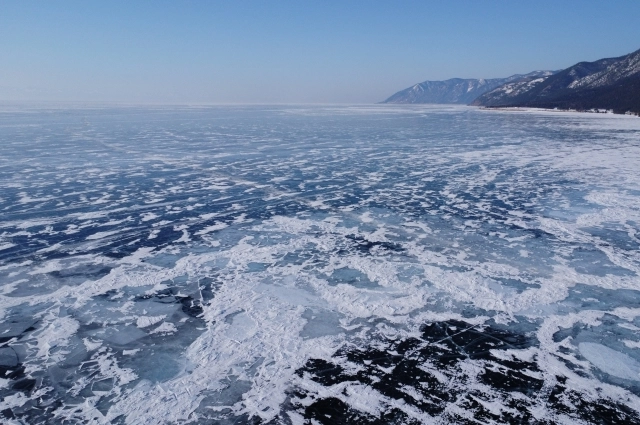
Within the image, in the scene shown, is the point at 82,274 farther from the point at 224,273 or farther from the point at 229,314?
the point at 229,314

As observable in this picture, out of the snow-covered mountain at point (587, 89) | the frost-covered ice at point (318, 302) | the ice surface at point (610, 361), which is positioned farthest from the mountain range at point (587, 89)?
the ice surface at point (610, 361)

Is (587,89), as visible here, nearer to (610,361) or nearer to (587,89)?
(587,89)

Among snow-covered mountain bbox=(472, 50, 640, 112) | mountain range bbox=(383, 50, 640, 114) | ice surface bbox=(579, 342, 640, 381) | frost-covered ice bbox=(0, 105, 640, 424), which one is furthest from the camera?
snow-covered mountain bbox=(472, 50, 640, 112)

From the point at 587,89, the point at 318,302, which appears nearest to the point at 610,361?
the point at 318,302

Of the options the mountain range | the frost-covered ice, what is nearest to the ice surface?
the frost-covered ice

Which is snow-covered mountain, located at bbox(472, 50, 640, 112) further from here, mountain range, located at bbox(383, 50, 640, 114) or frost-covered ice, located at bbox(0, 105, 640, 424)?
frost-covered ice, located at bbox(0, 105, 640, 424)
